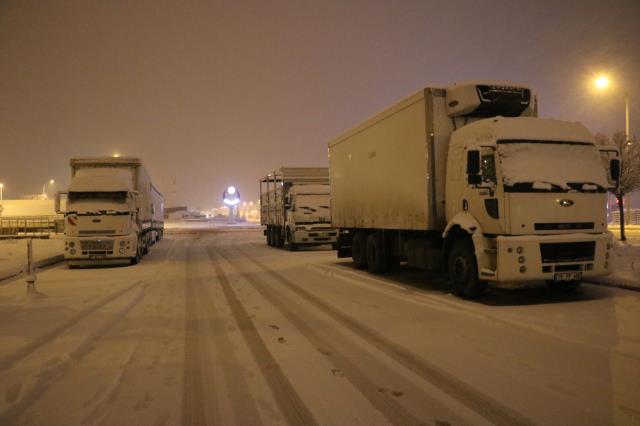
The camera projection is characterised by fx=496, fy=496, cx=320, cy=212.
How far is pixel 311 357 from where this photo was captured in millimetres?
5590

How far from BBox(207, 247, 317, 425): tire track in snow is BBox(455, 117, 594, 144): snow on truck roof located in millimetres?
5054

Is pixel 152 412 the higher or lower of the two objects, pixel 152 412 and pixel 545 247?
the lower

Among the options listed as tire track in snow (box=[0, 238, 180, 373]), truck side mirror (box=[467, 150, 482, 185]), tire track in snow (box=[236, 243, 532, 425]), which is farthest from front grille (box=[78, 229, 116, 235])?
truck side mirror (box=[467, 150, 482, 185])

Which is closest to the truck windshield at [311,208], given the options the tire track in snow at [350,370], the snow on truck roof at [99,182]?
the snow on truck roof at [99,182]

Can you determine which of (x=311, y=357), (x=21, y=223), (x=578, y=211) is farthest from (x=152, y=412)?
(x=21, y=223)

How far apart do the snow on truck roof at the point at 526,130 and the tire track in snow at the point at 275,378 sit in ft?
16.6

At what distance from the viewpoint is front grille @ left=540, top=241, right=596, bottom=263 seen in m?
8.27

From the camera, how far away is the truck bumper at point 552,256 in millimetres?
8109

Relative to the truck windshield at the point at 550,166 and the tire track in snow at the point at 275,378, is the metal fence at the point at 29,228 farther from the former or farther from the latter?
the truck windshield at the point at 550,166

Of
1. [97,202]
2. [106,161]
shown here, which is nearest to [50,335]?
[97,202]

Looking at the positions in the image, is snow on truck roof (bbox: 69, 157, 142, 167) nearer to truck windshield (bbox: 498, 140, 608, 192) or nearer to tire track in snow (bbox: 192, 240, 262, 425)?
tire track in snow (bbox: 192, 240, 262, 425)

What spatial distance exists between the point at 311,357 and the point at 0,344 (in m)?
4.07

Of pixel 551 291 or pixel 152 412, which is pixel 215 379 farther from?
pixel 551 291

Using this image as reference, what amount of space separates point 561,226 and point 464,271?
181cm
